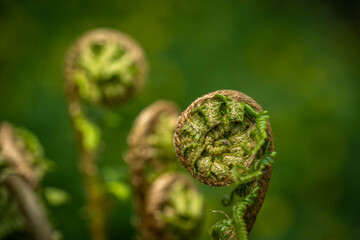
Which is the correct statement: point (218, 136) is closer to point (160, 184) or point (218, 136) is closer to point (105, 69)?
point (160, 184)

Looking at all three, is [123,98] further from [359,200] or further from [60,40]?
[359,200]

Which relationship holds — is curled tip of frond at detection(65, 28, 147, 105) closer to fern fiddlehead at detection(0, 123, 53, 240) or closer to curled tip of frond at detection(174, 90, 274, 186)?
fern fiddlehead at detection(0, 123, 53, 240)

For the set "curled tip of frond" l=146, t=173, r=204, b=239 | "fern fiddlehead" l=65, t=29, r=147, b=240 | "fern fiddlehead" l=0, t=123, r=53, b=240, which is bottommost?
"curled tip of frond" l=146, t=173, r=204, b=239

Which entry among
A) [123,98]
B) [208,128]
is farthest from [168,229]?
[208,128]

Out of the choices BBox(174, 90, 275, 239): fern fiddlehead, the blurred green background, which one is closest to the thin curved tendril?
BBox(174, 90, 275, 239): fern fiddlehead

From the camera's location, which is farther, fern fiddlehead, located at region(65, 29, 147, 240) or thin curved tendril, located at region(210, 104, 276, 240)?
fern fiddlehead, located at region(65, 29, 147, 240)

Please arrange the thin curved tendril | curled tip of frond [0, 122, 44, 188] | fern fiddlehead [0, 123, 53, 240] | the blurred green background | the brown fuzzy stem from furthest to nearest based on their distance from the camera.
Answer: the blurred green background → the brown fuzzy stem → curled tip of frond [0, 122, 44, 188] → fern fiddlehead [0, 123, 53, 240] → the thin curved tendril

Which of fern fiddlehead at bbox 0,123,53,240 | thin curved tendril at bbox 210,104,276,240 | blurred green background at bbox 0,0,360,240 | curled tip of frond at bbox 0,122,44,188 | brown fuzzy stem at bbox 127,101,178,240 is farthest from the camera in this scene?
blurred green background at bbox 0,0,360,240

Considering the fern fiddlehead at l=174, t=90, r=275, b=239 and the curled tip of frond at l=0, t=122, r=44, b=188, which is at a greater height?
the fern fiddlehead at l=174, t=90, r=275, b=239
